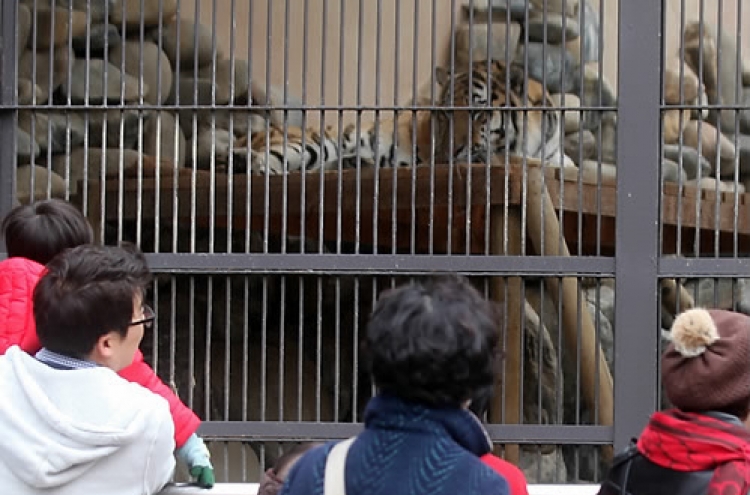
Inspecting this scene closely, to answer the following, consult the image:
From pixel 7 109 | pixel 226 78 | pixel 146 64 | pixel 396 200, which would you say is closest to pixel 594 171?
pixel 226 78

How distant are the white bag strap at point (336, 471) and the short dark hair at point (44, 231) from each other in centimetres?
153

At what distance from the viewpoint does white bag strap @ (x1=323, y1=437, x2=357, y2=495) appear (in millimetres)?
2057

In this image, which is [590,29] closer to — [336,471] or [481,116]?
[481,116]

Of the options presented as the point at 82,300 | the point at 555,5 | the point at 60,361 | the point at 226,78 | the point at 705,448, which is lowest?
the point at 705,448

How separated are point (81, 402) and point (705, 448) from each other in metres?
1.20

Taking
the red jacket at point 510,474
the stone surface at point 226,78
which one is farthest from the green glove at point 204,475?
the stone surface at point 226,78

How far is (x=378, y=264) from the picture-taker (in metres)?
4.75

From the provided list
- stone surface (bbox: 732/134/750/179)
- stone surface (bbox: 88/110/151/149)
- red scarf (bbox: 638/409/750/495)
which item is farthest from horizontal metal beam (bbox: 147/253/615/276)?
stone surface (bbox: 732/134/750/179)

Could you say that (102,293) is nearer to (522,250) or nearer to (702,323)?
(702,323)

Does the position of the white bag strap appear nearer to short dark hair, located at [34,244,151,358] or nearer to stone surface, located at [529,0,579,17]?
short dark hair, located at [34,244,151,358]

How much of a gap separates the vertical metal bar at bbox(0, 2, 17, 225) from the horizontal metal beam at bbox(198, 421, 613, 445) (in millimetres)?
1123

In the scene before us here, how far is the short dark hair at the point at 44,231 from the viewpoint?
11.2ft

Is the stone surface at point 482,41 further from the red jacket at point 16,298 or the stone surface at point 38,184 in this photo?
the red jacket at point 16,298

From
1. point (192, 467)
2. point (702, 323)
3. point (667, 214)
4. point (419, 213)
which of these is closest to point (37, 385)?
point (192, 467)
